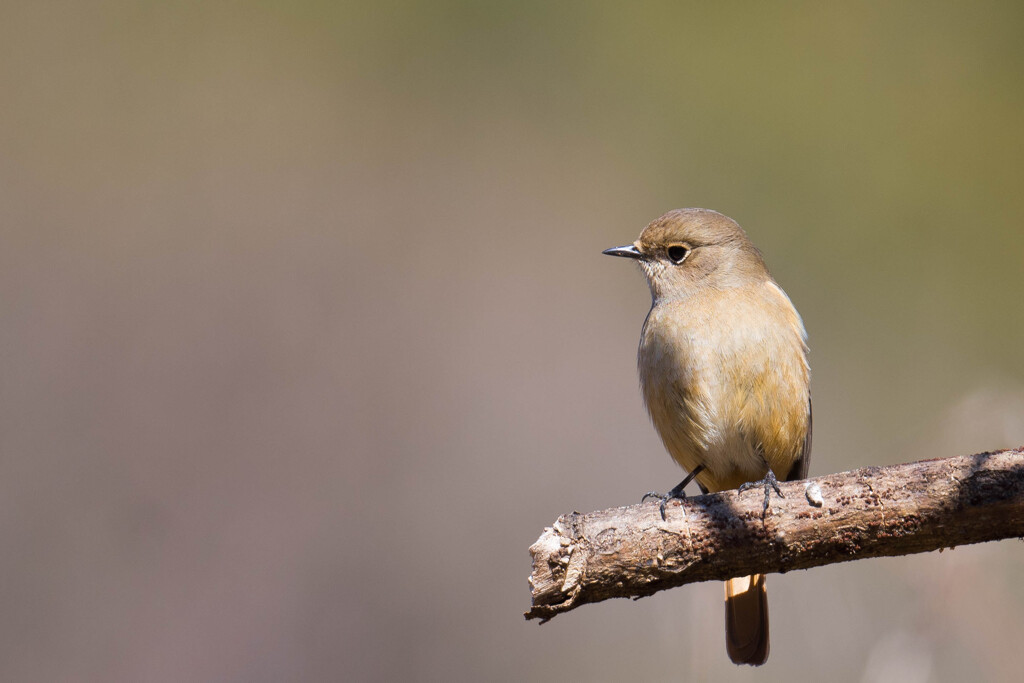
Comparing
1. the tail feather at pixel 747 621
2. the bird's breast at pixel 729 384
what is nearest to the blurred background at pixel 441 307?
the tail feather at pixel 747 621

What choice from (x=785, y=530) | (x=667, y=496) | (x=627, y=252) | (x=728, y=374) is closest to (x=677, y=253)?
(x=627, y=252)

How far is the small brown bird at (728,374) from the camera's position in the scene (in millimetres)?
3934

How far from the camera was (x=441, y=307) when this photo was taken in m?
7.71

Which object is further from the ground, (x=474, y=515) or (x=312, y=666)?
(x=474, y=515)

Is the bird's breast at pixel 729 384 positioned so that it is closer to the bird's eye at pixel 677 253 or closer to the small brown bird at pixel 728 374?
the small brown bird at pixel 728 374

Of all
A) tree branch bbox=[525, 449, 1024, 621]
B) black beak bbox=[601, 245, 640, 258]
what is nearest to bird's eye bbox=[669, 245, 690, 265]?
black beak bbox=[601, 245, 640, 258]

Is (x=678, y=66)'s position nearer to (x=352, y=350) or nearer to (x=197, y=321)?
(x=352, y=350)

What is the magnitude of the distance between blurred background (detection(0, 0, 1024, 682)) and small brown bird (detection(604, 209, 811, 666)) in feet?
2.54

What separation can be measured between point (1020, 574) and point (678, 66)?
20.8ft

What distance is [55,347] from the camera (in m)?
6.79

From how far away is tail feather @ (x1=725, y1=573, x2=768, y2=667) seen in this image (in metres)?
4.25

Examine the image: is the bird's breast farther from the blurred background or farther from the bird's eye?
the blurred background

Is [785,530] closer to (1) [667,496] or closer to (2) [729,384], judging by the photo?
(1) [667,496]

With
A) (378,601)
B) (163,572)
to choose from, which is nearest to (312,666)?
(378,601)
